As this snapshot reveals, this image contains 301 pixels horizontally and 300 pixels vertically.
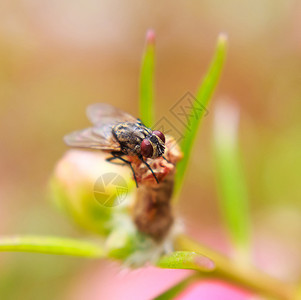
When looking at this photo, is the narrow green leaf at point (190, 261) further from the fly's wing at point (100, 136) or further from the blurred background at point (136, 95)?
the blurred background at point (136, 95)

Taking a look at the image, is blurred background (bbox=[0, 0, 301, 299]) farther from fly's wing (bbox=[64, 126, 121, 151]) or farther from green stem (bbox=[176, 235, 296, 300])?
fly's wing (bbox=[64, 126, 121, 151])

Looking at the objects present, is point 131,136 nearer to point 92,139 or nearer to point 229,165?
point 92,139

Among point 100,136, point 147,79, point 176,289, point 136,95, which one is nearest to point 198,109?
point 147,79

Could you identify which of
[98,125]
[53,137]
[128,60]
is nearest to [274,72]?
[128,60]

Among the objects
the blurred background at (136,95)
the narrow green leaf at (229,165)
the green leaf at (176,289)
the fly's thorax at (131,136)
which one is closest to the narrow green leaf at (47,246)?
the green leaf at (176,289)

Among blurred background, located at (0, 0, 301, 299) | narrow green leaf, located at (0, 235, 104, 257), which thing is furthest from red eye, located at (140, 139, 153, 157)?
blurred background, located at (0, 0, 301, 299)

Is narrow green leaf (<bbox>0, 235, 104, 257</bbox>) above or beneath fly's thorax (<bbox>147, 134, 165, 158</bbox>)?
beneath

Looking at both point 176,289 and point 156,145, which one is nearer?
point 156,145
